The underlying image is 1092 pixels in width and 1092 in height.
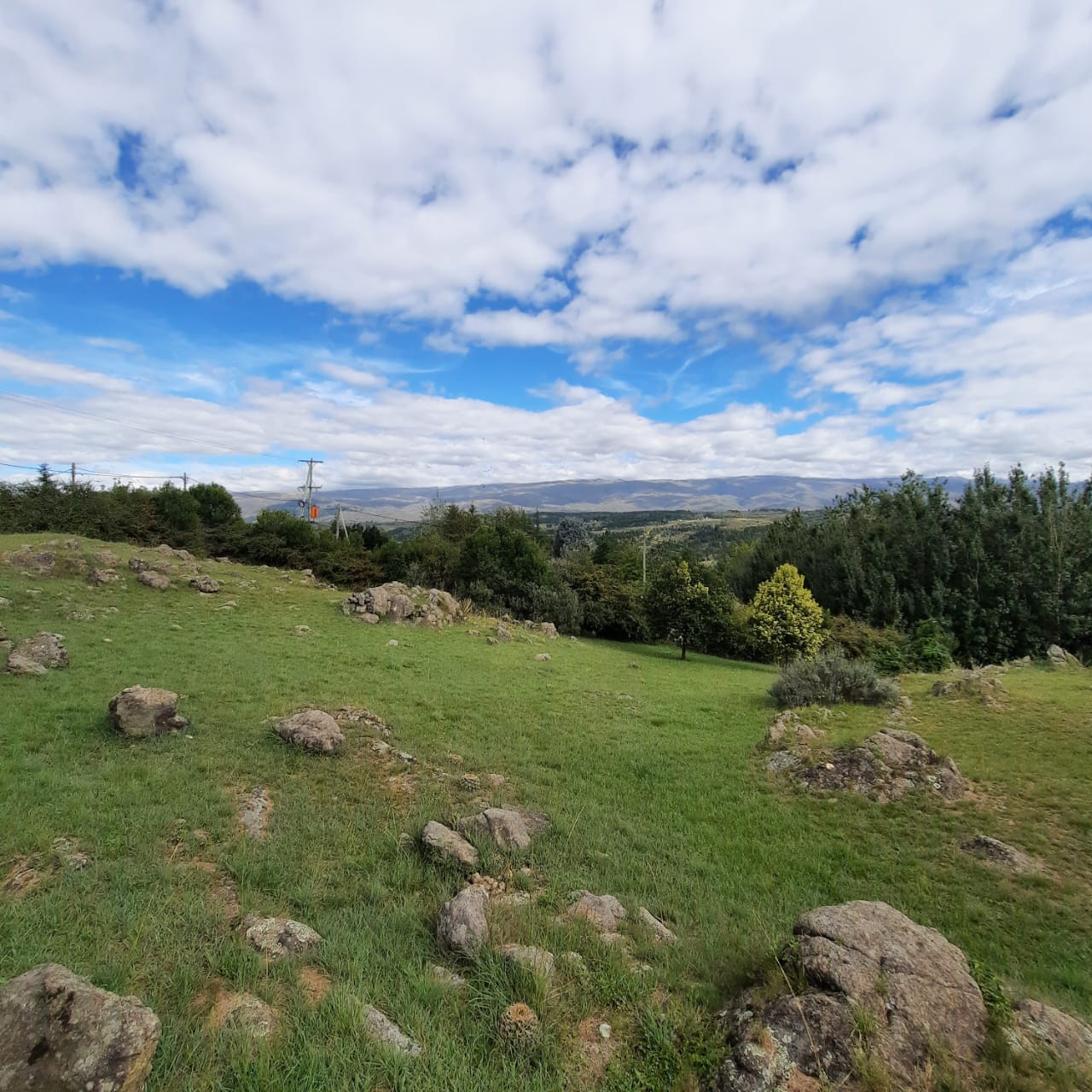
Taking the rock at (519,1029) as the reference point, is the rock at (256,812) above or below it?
below

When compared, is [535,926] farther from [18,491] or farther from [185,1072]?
[18,491]

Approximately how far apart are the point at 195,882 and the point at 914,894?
7708 mm

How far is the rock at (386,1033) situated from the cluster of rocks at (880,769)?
763 cm

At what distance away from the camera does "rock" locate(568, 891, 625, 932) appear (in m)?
4.93

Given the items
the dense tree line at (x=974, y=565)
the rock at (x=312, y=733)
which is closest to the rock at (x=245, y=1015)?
the rock at (x=312, y=733)

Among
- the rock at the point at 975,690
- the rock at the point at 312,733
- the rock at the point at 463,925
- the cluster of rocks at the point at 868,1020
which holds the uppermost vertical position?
the cluster of rocks at the point at 868,1020

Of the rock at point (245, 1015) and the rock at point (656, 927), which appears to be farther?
the rock at point (656, 927)

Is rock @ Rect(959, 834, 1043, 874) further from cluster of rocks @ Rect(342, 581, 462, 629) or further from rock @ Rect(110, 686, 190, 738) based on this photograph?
cluster of rocks @ Rect(342, 581, 462, 629)

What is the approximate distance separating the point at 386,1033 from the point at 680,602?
26.0 m

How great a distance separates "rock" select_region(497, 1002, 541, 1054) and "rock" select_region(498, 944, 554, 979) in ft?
0.98

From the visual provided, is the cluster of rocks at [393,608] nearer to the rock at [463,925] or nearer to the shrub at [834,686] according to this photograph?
the shrub at [834,686]

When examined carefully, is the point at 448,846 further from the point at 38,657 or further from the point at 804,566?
the point at 804,566

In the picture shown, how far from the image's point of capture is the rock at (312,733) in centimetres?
879

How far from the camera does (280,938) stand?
4.35 meters
